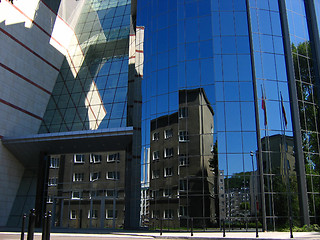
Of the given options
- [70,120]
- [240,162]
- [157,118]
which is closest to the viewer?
[240,162]

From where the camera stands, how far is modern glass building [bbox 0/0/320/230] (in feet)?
75.3

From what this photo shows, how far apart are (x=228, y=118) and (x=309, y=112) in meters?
6.55

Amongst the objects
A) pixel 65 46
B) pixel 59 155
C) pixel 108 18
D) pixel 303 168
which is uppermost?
pixel 108 18

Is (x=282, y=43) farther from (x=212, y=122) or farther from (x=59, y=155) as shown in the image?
(x=59, y=155)

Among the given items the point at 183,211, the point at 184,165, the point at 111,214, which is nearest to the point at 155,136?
the point at 184,165

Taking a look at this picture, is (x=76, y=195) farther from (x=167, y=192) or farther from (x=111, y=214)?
(x=167, y=192)

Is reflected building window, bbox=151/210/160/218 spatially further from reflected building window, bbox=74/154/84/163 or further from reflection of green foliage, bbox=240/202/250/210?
reflected building window, bbox=74/154/84/163

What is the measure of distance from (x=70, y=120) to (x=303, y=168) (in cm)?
2028

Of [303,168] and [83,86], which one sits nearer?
[303,168]

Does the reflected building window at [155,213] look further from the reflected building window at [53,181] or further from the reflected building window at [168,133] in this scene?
the reflected building window at [53,181]

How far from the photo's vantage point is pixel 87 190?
29281mm

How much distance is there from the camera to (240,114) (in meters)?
23.7

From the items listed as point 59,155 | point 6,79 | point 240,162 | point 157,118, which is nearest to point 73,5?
point 6,79

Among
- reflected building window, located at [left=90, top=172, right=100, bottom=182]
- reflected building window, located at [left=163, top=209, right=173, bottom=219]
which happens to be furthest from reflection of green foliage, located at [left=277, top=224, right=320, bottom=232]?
reflected building window, located at [left=90, top=172, right=100, bottom=182]
